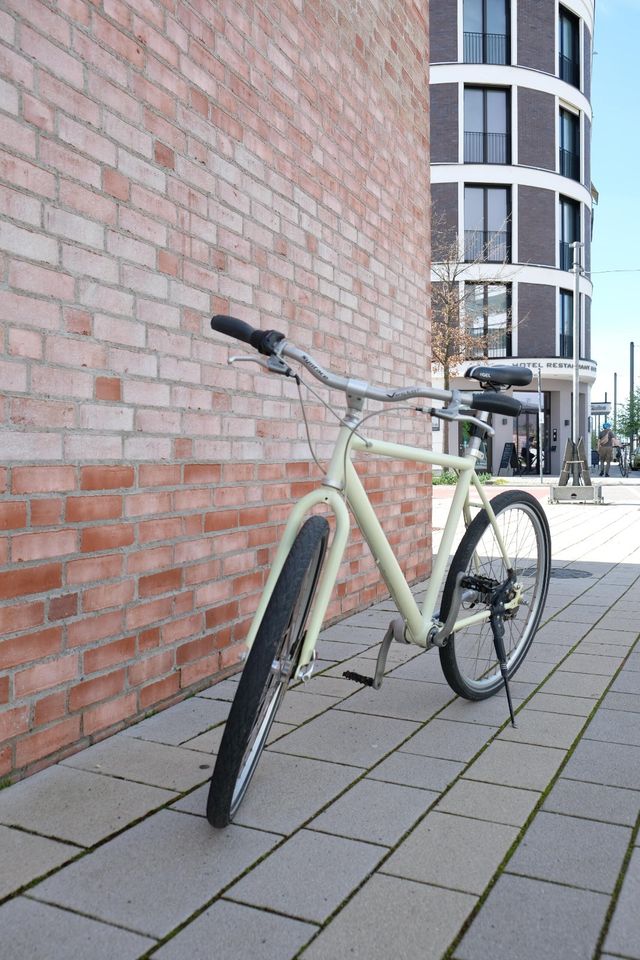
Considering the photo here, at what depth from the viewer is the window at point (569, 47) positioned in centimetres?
3125

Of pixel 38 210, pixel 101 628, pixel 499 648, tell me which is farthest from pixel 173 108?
pixel 499 648

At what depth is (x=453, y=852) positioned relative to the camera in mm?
2232

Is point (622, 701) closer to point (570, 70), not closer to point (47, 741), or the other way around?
point (47, 741)

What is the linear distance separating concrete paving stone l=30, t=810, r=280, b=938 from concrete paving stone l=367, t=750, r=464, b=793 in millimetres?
541

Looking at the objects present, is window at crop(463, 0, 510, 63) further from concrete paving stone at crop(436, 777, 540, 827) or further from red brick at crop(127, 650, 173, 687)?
concrete paving stone at crop(436, 777, 540, 827)

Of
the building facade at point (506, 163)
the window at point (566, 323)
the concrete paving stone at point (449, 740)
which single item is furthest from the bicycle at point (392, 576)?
the window at point (566, 323)

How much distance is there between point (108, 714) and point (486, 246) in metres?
29.0

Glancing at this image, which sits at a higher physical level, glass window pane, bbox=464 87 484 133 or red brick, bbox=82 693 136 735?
glass window pane, bbox=464 87 484 133

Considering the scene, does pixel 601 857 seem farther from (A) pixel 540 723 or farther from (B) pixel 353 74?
(B) pixel 353 74

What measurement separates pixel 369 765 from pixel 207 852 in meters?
0.75

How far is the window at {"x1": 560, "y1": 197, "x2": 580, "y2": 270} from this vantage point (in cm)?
3141

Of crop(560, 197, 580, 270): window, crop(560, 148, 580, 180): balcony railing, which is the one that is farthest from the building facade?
crop(560, 148, 580, 180): balcony railing

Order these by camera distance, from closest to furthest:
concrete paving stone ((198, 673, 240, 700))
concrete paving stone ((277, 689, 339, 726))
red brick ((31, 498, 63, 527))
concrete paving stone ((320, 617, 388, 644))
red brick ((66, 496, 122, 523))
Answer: red brick ((31, 498, 63, 527))
red brick ((66, 496, 122, 523))
concrete paving stone ((277, 689, 339, 726))
concrete paving stone ((198, 673, 240, 700))
concrete paving stone ((320, 617, 388, 644))

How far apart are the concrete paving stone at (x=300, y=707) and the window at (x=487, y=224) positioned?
2812cm
